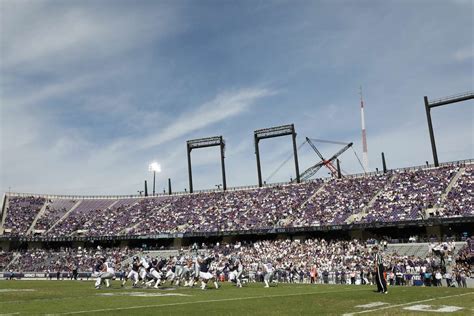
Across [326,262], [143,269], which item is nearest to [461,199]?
[326,262]

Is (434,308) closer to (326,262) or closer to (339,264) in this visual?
(339,264)


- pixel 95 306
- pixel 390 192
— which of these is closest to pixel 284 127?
pixel 390 192

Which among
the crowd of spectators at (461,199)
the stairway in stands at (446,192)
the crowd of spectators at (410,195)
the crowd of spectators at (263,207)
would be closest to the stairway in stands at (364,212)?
the crowd of spectators at (263,207)

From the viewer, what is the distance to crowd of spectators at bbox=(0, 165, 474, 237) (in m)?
50.9

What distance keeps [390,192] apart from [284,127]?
73.8ft

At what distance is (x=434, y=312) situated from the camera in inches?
535

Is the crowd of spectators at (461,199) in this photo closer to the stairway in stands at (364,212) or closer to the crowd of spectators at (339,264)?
the crowd of spectators at (339,264)

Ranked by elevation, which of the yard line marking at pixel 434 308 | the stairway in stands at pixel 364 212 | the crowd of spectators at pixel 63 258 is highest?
the stairway in stands at pixel 364 212

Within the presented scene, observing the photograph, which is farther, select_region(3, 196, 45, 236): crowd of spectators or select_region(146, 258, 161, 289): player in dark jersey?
select_region(3, 196, 45, 236): crowd of spectators

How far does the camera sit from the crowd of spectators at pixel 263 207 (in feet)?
167

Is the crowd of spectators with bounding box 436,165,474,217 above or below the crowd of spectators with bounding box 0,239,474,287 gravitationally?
above

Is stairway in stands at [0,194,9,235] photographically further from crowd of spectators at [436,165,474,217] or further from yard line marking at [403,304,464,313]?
yard line marking at [403,304,464,313]

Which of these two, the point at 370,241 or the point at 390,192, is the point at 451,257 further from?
the point at 390,192


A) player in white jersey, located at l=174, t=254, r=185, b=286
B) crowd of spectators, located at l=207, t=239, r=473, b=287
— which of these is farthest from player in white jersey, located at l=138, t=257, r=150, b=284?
crowd of spectators, located at l=207, t=239, r=473, b=287
